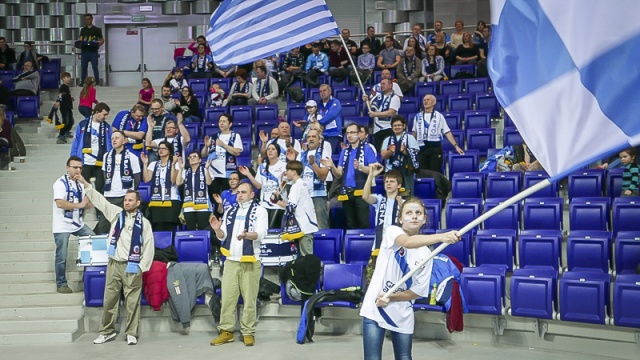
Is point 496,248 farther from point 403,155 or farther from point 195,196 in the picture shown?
point 195,196

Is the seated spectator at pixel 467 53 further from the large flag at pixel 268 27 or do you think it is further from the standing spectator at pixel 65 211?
the standing spectator at pixel 65 211

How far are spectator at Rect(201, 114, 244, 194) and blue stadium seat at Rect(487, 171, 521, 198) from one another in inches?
136

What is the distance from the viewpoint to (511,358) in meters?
9.31

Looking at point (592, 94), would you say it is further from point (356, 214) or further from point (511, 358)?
point (356, 214)

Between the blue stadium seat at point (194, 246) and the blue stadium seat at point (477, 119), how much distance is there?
501 centimetres

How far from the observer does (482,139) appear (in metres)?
13.8

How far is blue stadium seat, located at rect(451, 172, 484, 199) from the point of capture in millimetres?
12141

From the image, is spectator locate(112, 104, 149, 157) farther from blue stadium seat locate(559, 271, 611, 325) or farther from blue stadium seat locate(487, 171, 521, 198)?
blue stadium seat locate(559, 271, 611, 325)

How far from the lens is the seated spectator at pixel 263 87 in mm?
16500

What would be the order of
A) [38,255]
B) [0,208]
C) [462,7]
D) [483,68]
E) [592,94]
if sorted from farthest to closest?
1. [462,7]
2. [483,68]
3. [0,208]
4. [38,255]
5. [592,94]

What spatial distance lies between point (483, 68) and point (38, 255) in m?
8.31

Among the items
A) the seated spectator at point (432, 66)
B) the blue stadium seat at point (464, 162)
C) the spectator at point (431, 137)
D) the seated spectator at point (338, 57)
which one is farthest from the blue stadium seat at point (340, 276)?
the seated spectator at point (338, 57)

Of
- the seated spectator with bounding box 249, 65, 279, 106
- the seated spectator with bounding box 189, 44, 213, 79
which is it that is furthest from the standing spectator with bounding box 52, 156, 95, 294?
the seated spectator with bounding box 189, 44, 213, 79

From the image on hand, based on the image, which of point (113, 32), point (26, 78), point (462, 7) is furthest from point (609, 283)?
point (113, 32)
